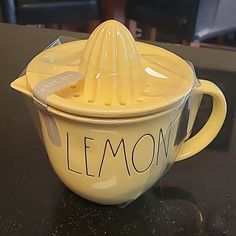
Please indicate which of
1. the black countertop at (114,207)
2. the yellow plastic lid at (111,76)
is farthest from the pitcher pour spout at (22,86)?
the black countertop at (114,207)

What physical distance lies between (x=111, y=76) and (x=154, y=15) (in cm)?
127

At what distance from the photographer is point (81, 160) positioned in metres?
0.39

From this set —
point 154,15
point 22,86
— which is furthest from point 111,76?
point 154,15

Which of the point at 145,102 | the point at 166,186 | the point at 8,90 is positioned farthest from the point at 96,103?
the point at 8,90

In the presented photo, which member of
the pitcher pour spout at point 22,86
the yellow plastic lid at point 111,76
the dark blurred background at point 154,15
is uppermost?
the yellow plastic lid at point 111,76

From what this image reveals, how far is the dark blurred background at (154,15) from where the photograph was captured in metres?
1.53

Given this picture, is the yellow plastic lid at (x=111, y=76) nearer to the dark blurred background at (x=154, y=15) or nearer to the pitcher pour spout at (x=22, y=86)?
the pitcher pour spout at (x=22, y=86)

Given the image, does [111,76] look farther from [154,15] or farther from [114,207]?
[154,15]

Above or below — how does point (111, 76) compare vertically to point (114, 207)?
above

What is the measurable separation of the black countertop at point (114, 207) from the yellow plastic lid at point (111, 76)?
0.39 ft

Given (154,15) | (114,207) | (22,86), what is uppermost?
(22,86)

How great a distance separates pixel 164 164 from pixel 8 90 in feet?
1.02

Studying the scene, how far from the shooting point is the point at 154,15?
5.34ft

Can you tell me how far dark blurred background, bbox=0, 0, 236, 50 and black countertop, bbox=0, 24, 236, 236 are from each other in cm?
100
